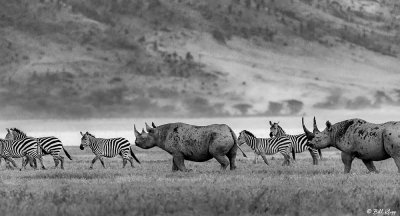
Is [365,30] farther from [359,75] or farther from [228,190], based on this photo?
[228,190]

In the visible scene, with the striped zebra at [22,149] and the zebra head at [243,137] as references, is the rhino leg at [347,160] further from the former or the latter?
the striped zebra at [22,149]

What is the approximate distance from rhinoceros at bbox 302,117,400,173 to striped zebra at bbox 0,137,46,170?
38.7 ft

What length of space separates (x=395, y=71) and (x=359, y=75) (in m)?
8.21

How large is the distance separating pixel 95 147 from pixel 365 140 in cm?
1401

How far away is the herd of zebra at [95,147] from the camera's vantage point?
3622 cm

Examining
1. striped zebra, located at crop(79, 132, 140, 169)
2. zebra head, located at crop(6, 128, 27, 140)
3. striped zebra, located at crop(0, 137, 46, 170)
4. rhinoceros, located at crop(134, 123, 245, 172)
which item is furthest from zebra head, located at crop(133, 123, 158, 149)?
zebra head, located at crop(6, 128, 27, 140)

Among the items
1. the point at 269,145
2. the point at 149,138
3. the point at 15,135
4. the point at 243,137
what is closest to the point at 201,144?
the point at 149,138

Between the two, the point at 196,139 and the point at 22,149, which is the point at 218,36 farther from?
the point at 196,139

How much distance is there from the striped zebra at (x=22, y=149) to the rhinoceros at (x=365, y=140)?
11803 millimetres

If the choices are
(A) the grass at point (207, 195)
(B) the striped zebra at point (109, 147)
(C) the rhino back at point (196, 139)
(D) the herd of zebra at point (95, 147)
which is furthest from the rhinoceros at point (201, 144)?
(B) the striped zebra at point (109, 147)

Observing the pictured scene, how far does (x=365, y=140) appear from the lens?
2830cm

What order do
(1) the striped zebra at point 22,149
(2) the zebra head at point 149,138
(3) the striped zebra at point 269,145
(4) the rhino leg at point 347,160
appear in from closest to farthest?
(4) the rhino leg at point 347,160
(2) the zebra head at point 149,138
(1) the striped zebra at point 22,149
(3) the striped zebra at point 269,145

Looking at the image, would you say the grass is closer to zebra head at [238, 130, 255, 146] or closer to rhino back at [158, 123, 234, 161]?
rhino back at [158, 123, 234, 161]

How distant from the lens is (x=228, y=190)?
21250 mm
